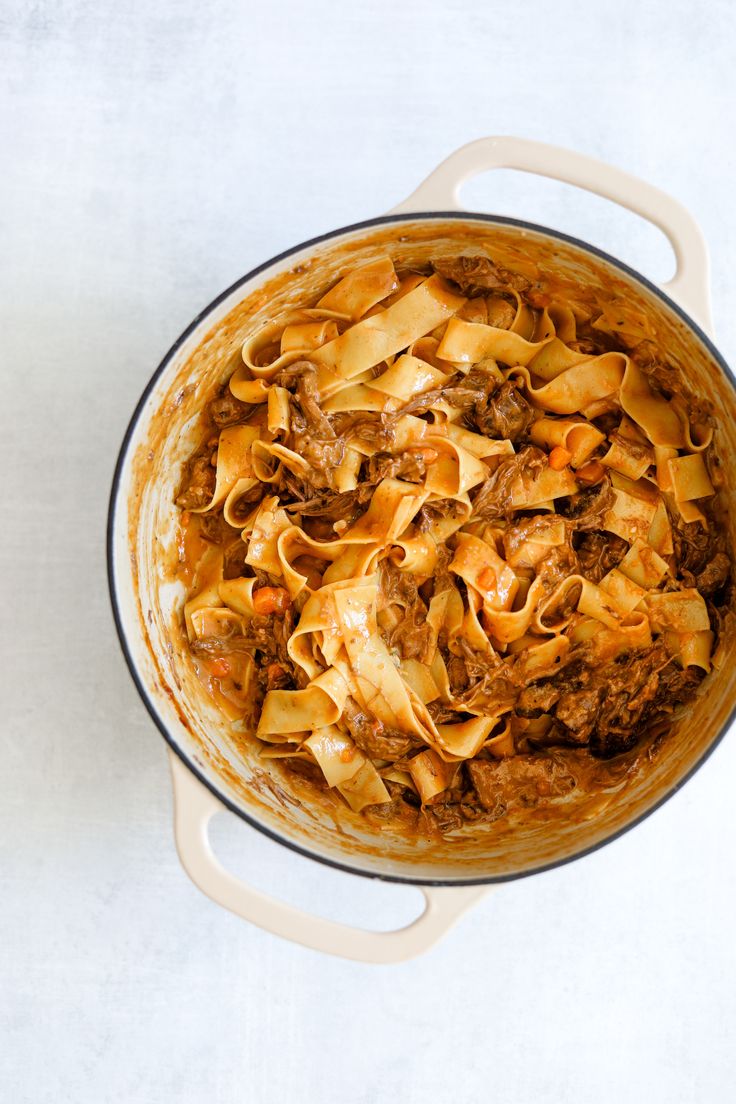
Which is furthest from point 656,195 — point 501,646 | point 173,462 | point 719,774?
point 719,774

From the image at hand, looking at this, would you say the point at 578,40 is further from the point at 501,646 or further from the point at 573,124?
the point at 501,646

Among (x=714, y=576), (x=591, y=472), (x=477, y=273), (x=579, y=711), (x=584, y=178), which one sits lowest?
(x=579, y=711)

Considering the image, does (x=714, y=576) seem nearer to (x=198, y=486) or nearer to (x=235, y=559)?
→ (x=235, y=559)

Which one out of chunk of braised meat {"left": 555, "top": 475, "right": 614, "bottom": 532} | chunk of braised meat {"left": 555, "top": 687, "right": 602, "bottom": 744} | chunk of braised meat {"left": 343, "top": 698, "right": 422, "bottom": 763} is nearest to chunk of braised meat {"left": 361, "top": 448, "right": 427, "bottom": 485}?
chunk of braised meat {"left": 555, "top": 475, "right": 614, "bottom": 532}

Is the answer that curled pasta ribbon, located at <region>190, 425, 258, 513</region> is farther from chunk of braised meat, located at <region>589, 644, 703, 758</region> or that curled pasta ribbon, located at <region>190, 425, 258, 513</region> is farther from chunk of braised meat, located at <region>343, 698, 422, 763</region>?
chunk of braised meat, located at <region>589, 644, 703, 758</region>

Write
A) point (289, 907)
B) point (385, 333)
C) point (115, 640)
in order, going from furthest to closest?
point (115, 640) → point (385, 333) → point (289, 907)

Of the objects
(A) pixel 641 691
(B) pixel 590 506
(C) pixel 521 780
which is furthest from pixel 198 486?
(A) pixel 641 691
